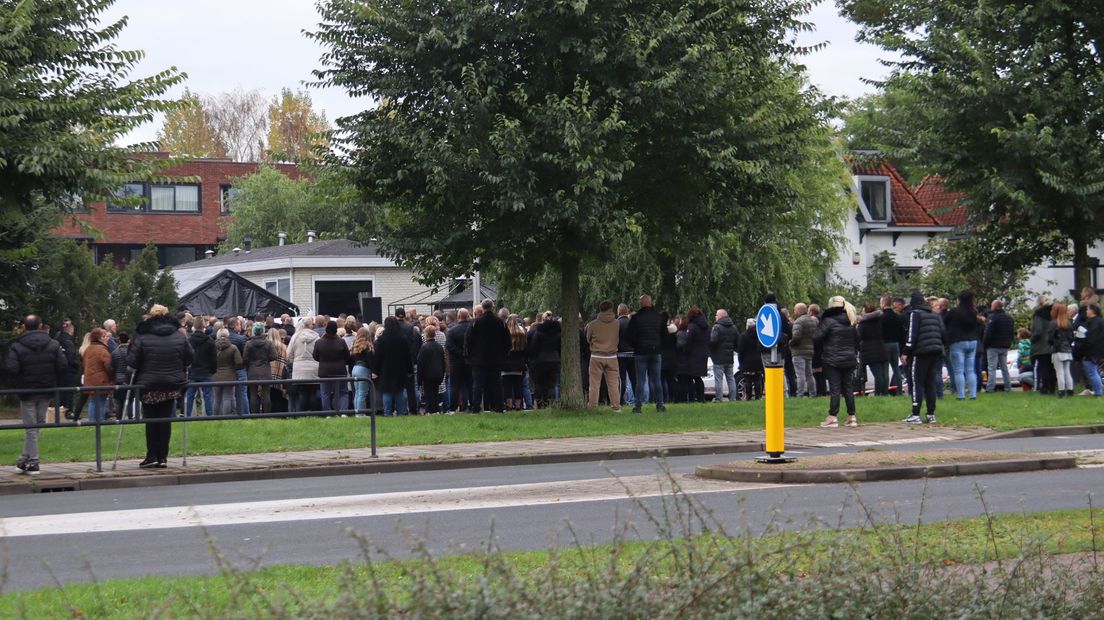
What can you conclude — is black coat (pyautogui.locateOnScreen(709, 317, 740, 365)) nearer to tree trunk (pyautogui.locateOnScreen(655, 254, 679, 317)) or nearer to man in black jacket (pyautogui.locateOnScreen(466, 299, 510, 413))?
man in black jacket (pyautogui.locateOnScreen(466, 299, 510, 413))

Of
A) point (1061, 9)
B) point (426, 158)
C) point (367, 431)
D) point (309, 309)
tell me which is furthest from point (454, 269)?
point (309, 309)

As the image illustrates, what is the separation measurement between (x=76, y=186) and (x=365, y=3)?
6.45 metres

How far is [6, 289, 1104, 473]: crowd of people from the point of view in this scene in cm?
2073

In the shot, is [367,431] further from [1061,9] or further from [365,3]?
[1061,9]

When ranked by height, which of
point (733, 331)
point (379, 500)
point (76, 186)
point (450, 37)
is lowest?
point (379, 500)

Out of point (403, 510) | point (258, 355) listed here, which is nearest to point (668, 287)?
point (258, 355)

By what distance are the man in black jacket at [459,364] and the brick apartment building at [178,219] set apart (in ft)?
139

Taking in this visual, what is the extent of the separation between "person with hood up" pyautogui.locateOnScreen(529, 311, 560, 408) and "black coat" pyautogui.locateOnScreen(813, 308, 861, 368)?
5644 mm

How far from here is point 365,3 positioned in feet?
75.3

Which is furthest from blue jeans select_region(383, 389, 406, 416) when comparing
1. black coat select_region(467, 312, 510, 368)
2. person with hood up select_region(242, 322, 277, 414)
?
person with hood up select_region(242, 322, 277, 414)

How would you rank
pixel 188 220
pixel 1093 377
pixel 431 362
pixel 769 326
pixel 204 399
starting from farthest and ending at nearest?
1. pixel 188 220
2. pixel 1093 377
3. pixel 431 362
4. pixel 204 399
5. pixel 769 326

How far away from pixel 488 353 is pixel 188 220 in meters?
49.8

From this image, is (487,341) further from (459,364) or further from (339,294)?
(339,294)

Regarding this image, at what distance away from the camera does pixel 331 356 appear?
76.2 feet
